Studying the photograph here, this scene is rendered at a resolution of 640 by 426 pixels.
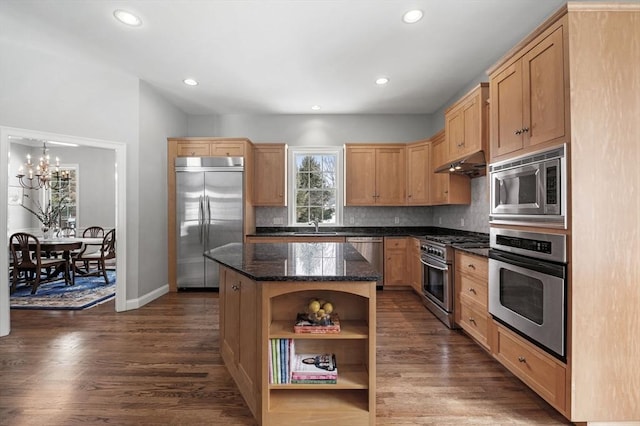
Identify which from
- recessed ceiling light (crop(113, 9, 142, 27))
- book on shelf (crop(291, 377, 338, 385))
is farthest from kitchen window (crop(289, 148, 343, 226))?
book on shelf (crop(291, 377, 338, 385))

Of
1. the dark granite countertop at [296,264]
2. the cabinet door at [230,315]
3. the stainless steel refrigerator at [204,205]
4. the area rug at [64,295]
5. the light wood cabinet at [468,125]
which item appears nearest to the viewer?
the dark granite countertop at [296,264]

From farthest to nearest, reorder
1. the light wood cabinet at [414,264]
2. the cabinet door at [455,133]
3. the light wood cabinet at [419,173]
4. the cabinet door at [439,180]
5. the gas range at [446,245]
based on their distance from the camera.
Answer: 1. the light wood cabinet at [419,173]
2. the light wood cabinet at [414,264]
3. the cabinet door at [439,180]
4. the cabinet door at [455,133]
5. the gas range at [446,245]

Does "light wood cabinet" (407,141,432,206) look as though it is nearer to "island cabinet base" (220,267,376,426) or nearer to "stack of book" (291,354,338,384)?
"island cabinet base" (220,267,376,426)

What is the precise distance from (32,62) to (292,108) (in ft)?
10.4

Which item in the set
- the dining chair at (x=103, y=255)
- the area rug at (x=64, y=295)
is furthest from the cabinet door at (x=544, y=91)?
the dining chair at (x=103, y=255)

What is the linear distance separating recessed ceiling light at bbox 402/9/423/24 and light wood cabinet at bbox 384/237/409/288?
116 inches

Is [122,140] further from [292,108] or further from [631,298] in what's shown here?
[631,298]

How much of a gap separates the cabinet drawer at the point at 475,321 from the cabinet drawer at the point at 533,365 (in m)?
0.24

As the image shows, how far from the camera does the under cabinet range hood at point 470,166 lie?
10.3 ft

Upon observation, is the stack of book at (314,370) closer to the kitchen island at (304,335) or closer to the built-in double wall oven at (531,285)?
the kitchen island at (304,335)

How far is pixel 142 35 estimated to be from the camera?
288cm

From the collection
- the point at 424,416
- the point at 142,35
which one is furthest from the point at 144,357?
the point at 142,35

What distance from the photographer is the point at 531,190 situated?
1945 millimetres

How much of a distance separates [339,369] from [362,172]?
12.1 ft
